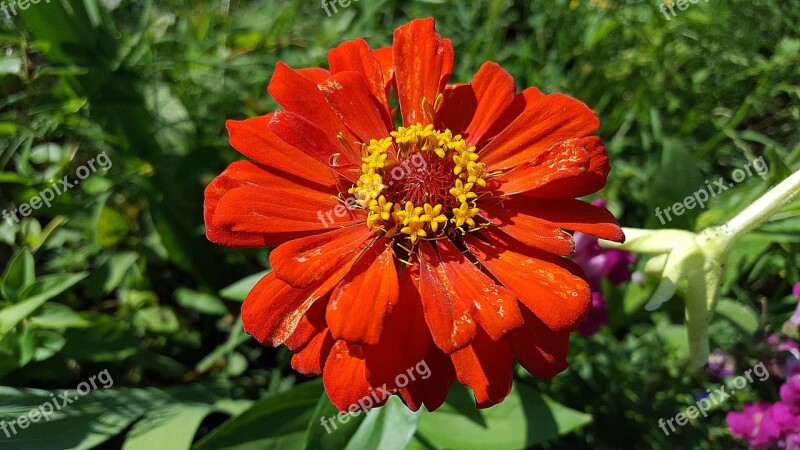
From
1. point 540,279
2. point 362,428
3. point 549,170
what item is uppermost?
point 549,170

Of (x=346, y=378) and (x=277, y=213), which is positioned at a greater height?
(x=277, y=213)

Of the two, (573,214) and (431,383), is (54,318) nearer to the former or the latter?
(431,383)

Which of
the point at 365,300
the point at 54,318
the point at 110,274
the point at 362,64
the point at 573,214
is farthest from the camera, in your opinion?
the point at 110,274

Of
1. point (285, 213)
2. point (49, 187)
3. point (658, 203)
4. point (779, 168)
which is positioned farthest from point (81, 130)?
point (779, 168)

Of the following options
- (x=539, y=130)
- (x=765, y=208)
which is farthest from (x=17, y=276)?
(x=765, y=208)

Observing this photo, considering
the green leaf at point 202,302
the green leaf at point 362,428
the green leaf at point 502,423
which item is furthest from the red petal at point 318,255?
the green leaf at point 202,302

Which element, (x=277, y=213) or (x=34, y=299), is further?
(x=34, y=299)

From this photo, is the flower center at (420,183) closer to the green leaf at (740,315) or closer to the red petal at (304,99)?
the red petal at (304,99)

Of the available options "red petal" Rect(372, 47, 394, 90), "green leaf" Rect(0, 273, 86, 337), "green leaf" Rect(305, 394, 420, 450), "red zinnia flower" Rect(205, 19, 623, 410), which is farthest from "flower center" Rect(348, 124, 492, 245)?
"green leaf" Rect(0, 273, 86, 337)
